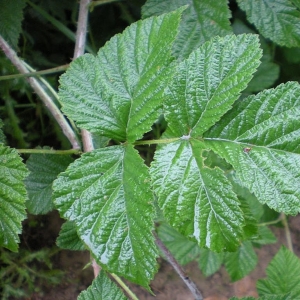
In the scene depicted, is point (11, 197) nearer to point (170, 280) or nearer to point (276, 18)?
point (276, 18)

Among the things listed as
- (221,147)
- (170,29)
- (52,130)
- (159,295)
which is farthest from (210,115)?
(159,295)

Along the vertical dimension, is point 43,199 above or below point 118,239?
above

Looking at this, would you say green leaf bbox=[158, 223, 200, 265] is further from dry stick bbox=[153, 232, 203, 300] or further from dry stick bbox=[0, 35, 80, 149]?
dry stick bbox=[0, 35, 80, 149]

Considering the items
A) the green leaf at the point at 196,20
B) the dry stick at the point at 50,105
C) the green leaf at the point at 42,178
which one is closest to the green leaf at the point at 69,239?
the green leaf at the point at 42,178

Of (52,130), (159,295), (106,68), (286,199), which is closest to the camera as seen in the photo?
(286,199)

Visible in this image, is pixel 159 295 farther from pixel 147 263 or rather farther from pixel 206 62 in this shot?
pixel 206 62

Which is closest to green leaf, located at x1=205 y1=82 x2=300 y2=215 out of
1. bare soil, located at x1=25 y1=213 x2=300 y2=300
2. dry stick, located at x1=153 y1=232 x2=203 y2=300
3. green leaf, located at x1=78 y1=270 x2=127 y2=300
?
dry stick, located at x1=153 y1=232 x2=203 y2=300

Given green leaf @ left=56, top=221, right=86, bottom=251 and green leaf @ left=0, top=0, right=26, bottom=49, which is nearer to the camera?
green leaf @ left=56, top=221, right=86, bottom=251
